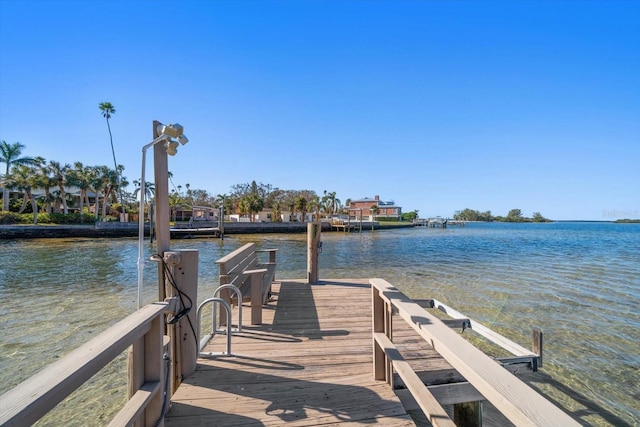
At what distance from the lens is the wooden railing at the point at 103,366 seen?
86cm

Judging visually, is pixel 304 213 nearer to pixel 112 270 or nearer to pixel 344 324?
pixel 112 270

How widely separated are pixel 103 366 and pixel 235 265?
10.5 ft

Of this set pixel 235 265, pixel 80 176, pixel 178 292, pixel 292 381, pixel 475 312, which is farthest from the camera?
pixel 80 176

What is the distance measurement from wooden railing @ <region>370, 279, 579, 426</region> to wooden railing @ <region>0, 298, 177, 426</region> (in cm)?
131

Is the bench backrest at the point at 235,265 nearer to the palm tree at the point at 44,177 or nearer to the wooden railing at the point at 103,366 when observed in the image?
the wooden railing at the point at 103,366

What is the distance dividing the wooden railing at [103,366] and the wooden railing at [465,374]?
1312mm

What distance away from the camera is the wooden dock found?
7.09ft

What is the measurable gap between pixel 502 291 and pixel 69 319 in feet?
36.5

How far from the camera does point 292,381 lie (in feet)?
8.67

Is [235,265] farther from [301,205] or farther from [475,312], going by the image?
[301,205]

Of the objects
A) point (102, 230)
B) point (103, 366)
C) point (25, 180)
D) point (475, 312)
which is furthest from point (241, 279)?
point (25, 180)

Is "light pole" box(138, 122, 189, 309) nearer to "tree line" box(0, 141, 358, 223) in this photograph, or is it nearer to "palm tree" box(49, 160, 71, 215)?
"tree line" box(0, 141, 358, 223)

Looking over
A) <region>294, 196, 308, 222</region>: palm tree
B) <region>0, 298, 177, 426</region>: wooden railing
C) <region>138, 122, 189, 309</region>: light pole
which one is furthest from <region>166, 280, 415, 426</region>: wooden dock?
<region>294, 196, 308, 222</region>: palm tree

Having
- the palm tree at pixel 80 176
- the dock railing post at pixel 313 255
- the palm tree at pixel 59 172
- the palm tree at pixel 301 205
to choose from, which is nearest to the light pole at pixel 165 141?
the dock railing post at pixel 313 255
